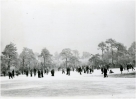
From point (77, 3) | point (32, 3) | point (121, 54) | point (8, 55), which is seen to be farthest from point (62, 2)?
point (121, 54)

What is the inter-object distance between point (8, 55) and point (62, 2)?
38857mm

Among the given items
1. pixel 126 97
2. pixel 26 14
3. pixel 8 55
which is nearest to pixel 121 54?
pixel 8 55

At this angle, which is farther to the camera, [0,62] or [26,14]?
[0,62]

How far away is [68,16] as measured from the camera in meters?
23.3

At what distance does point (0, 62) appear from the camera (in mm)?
55750

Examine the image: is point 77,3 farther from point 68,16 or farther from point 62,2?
point 68,16

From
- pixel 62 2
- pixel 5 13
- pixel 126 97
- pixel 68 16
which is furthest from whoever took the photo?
pixel 68 16

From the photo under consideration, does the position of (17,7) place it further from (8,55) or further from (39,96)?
(8,55)

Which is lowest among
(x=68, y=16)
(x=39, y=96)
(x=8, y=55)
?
(x=39, y=96)

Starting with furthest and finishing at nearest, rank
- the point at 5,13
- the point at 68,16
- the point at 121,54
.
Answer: the point at 121,54 → the point at 68,16 → the point at 5,13

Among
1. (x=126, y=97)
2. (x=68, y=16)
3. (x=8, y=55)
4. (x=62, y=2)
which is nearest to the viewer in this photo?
(x=126, y=97)

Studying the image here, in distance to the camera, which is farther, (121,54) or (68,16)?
(121,54)

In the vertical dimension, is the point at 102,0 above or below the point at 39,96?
above

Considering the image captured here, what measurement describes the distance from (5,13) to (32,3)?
3.09 metres
